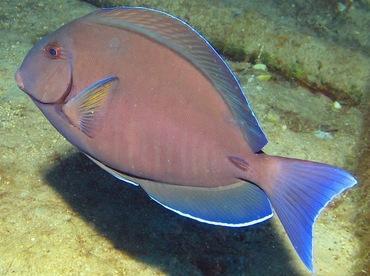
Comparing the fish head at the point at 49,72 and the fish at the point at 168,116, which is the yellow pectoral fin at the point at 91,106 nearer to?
the fish at the point at 168,116

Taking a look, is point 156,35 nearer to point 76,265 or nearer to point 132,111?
point 132,111

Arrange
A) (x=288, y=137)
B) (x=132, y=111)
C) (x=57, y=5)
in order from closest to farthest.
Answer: (x=132, y=111)
(x=288, y=137)
(x=57, y=5)

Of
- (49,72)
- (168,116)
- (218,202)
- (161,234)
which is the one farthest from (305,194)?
(161,234)

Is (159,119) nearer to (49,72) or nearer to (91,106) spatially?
(91,106)

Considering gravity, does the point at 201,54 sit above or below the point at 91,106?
above

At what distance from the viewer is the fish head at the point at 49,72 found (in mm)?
1915

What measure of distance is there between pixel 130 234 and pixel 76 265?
0.46 meters

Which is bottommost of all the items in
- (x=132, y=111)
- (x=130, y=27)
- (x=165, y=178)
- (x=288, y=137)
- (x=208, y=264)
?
(x=208, y=264)

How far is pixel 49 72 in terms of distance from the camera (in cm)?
194

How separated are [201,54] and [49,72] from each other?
0.75m

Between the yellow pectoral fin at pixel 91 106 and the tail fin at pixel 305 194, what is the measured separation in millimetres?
858

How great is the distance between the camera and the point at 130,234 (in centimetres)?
287

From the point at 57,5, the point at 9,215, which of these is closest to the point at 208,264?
the point at 9,215

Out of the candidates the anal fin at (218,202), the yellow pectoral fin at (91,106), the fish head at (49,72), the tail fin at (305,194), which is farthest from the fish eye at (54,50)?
the tail fin at (305,194)
